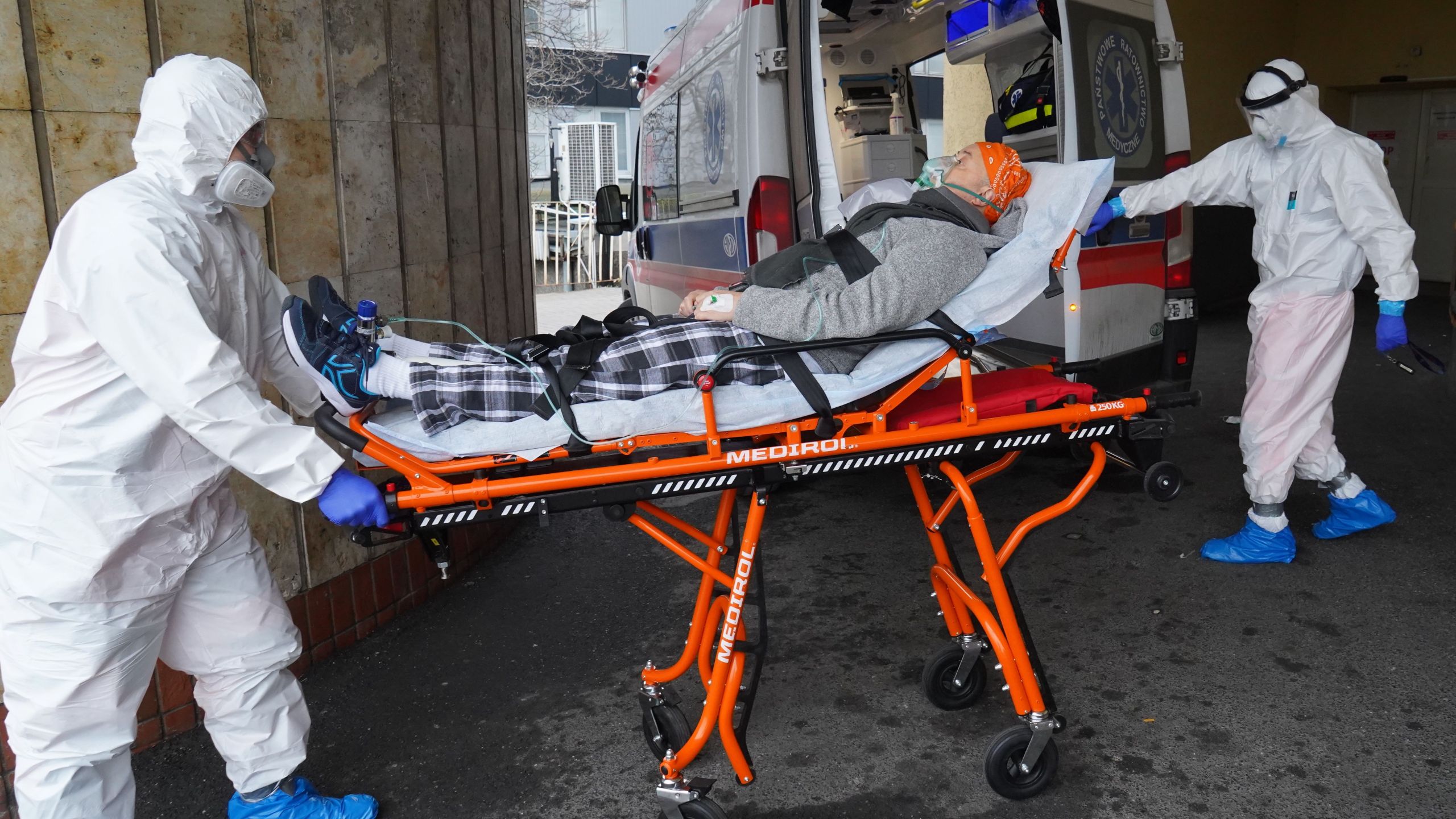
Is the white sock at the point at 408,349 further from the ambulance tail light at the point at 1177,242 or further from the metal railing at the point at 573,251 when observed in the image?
the metal railing at the point at 573,251

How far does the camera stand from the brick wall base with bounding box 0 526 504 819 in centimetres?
303

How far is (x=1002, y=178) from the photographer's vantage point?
2.90 meters

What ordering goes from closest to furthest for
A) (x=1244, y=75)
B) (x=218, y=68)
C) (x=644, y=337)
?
(x=218, y=68), (x=644, y=337), (x=1244, y=75)

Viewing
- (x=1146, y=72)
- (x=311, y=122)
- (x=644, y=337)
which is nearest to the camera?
(x=644, y=337)

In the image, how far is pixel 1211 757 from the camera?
9.14ft

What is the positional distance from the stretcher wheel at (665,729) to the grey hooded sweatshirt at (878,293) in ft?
3.36

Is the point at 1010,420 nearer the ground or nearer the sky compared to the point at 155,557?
nearer the sky

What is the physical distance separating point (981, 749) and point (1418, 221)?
11658mm

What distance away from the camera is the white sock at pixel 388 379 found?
2302mm

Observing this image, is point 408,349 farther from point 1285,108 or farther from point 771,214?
point 1285,108

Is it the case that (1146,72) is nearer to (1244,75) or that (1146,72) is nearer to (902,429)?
(902,429)

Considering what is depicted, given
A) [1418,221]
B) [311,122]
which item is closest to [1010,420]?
[311,122]

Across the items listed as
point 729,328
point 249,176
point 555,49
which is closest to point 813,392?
point 729,328

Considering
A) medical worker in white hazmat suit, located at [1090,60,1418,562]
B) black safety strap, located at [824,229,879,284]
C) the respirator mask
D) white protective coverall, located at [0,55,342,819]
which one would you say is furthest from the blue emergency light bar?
white protective coverall, located at [0,55,342,819]
